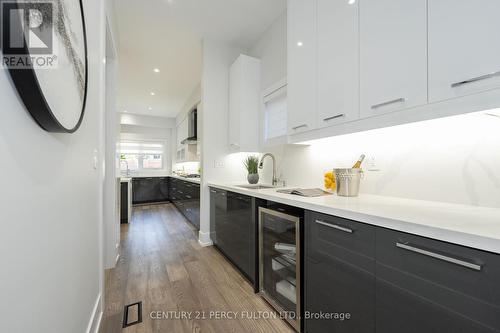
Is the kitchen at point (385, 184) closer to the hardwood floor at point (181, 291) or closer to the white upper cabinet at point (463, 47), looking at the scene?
the white upper cabinet at point (463, 47)

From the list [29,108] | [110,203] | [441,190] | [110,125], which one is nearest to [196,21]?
[110,125]

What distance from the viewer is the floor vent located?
144 cm

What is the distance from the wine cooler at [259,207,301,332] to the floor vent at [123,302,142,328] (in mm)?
964

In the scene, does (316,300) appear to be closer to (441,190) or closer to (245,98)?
(441,190)

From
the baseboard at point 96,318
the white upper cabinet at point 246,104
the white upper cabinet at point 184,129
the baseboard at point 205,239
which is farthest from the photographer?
the white upper cabinet at point 184,129

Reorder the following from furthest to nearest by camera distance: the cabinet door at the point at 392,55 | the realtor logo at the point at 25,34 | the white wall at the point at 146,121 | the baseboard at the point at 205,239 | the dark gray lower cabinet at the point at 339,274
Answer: the white wall at the point at 146,121 → the baseboard at the point at 205,239 → the cabinet door at the point at 392,55 → the dark gray lower cabinet at the point at 339,274 → the realtor logo at the point at 25,34

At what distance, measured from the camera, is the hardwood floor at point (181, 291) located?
4.66 feet

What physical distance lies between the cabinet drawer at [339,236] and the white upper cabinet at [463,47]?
0.73m

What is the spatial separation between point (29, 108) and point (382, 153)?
5.94 feet

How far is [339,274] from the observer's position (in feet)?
3.41

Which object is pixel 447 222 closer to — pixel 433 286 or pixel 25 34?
pixel 433 286

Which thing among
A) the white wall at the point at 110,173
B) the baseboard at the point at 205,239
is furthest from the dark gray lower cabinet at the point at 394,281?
the white wall at the point at 110,173

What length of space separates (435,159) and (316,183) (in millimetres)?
944

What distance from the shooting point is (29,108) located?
0.56 m
